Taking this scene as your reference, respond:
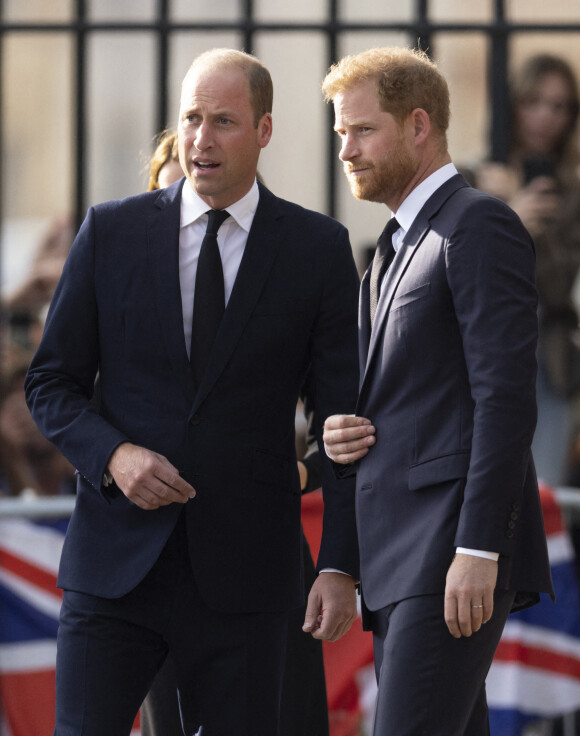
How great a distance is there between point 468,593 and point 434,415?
1.43 feet

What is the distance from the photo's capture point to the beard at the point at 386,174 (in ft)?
→ 10.9

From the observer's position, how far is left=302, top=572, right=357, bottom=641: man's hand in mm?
3547

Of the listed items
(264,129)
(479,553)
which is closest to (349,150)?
(264,129)

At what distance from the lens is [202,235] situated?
3551mm

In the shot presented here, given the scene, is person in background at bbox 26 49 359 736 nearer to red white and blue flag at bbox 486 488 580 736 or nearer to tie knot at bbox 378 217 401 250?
tie knot at bbox 378 217 401 250

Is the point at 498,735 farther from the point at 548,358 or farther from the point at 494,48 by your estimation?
the point at 494,48

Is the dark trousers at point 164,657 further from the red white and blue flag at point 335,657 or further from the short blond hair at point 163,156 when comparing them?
the red white and blue flag at point 335,657

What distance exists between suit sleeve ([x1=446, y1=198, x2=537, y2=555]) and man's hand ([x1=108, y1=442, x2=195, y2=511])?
703mm

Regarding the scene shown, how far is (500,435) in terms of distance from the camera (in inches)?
118

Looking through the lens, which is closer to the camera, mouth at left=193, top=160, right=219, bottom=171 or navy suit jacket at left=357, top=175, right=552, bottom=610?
navy suit jacket at left=357, top=175, right=552, bottom=610

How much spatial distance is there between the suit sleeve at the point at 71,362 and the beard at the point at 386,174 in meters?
0.73

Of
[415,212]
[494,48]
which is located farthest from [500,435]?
[494,48]

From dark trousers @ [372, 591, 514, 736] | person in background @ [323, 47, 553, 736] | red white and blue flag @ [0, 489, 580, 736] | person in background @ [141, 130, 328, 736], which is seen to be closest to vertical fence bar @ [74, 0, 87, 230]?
red white and blue flag @ [0, 489, 580, 736]

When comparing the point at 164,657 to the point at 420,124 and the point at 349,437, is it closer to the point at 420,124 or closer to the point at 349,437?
the point at 349,437
